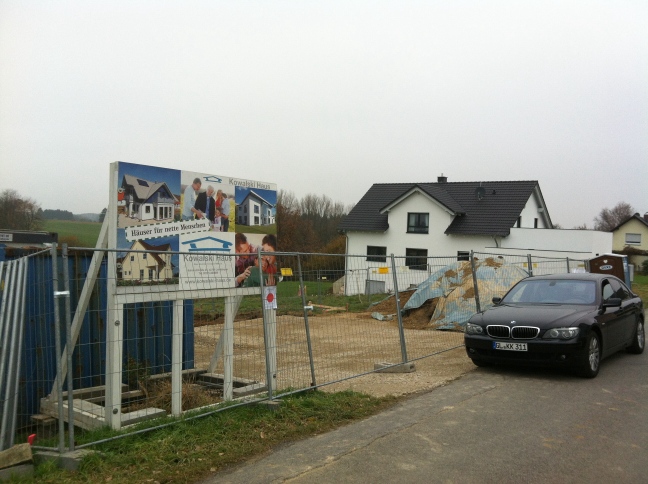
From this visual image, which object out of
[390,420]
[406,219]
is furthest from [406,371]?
[406,219]

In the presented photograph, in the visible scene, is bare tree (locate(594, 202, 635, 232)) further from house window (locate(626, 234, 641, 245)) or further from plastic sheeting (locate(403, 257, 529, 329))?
plastic sheeting (locate(403, 257, 529, 329))

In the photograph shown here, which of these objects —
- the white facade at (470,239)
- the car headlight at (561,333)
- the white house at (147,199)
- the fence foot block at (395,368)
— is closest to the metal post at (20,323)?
the white house at (147,199)

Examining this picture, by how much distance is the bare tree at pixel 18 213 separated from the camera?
2480 cm

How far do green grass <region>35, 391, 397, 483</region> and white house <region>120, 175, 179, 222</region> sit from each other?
2.18 metres

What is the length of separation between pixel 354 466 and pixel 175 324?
2599 millimetres

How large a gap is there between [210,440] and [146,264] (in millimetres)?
1942

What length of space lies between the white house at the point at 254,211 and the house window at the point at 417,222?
3385cm

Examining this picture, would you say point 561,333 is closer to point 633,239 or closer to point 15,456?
point 15,456

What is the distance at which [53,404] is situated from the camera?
21.6 feet

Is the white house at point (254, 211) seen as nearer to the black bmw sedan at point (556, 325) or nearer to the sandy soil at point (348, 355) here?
the sandy soil at point (348, 355)

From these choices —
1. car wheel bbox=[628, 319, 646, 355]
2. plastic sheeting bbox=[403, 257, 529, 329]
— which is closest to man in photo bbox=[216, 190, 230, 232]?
car wheel bbox=[628, 319, 646, 355]

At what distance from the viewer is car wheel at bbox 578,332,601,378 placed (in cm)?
841

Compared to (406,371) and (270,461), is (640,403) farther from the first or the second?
(270,461)

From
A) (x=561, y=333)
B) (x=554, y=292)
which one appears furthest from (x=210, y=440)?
(x=554, y=292)
